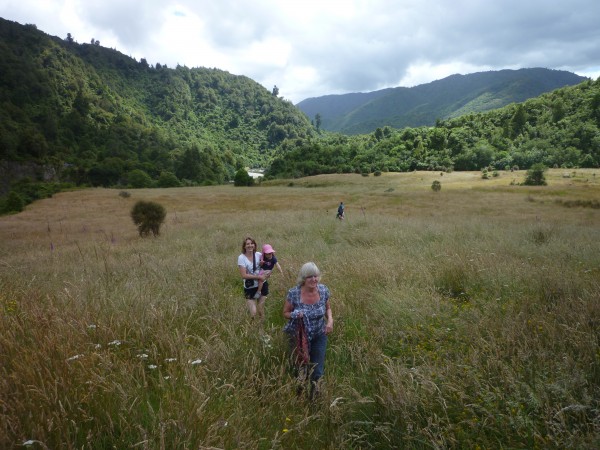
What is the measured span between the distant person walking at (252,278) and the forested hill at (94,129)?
91.8 meters

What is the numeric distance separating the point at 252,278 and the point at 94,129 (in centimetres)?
14300

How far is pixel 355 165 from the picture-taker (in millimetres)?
105500

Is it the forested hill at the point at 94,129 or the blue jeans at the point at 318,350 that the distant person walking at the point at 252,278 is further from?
the forested hill at the point at 94,129

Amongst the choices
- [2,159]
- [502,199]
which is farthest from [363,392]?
[2,159]

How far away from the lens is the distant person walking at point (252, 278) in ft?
17.2

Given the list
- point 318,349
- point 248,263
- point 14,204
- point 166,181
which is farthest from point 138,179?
point 318,349

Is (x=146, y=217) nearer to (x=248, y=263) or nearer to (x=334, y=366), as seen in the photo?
(x=248, y=263)

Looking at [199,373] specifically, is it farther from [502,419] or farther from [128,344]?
[502,419]

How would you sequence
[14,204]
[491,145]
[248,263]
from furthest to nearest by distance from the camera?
[491,145] → [14,204] → [248,263]

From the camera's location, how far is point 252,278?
5.32m

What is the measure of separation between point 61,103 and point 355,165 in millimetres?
114513

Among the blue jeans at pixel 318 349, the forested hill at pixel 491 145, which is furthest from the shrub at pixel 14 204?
the forested hill at pixel 491 145

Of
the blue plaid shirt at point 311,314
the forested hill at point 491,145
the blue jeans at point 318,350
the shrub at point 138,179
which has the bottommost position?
the blue jeans at point 318,350

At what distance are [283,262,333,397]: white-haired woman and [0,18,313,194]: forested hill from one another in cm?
9397
